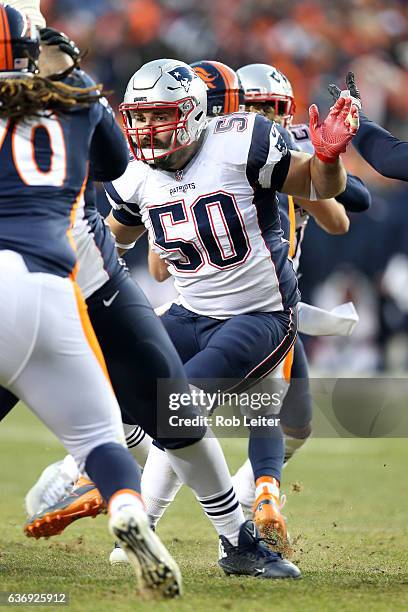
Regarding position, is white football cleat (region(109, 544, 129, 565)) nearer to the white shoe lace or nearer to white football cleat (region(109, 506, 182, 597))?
the white shoe lace

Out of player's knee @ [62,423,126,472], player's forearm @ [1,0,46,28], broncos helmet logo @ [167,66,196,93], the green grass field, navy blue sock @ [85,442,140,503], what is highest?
player's forearm @ [1,0,46,28]

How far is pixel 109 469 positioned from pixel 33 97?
102 centimetres

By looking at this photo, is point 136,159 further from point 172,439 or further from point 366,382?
point 366,382

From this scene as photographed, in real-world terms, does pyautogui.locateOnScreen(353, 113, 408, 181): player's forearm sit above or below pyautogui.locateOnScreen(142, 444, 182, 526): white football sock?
above

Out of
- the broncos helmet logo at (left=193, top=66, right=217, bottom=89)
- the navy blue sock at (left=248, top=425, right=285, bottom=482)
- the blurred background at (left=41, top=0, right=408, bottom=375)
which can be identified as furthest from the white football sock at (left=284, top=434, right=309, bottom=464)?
the blurred background at (left=41, top=0, right=408, bottom=375)

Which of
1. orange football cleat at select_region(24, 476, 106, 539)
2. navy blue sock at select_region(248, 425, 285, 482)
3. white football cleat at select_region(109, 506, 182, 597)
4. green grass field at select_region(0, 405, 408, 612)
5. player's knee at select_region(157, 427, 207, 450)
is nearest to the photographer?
white football cleat at select_region(109, 506, 182, 597)

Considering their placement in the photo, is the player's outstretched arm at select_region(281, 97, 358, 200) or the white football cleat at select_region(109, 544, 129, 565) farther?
the white football cleat at select_region(109, 544, 129, 565)

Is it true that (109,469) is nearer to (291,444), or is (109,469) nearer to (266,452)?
(266,452)

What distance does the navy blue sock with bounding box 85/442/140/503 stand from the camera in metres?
2.77

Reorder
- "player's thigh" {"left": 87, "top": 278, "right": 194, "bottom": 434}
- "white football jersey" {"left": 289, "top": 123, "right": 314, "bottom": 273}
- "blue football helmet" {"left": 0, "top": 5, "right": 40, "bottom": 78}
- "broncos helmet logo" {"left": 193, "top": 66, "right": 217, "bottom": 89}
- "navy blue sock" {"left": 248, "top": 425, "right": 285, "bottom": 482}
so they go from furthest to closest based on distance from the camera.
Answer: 1. "white football jersey" {"left": 289, "top": 123, "right": 314, "bottom": 273}
2. "broncos helmet logo" {"left": 193, "top": 66, "right": 217, "bottom": 89}
3. "navy blue sock" {"left": 248, "top": 425, "right": 285, "bottom": 482}
4. "player's thigh" {"left": 87, "top": 278, "right": 194, "bottom": 434}
5. "blue football helmet" {"left": 0, "top": 5, "right": 40, "bottom": 78}

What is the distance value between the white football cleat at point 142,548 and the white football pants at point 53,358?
22 centimetres

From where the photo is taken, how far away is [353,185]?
4484 mm

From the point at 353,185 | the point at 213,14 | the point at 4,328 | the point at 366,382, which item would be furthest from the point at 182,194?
the point at 213,14

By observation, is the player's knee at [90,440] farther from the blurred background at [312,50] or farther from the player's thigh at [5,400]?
the blurred background at [312,50]
